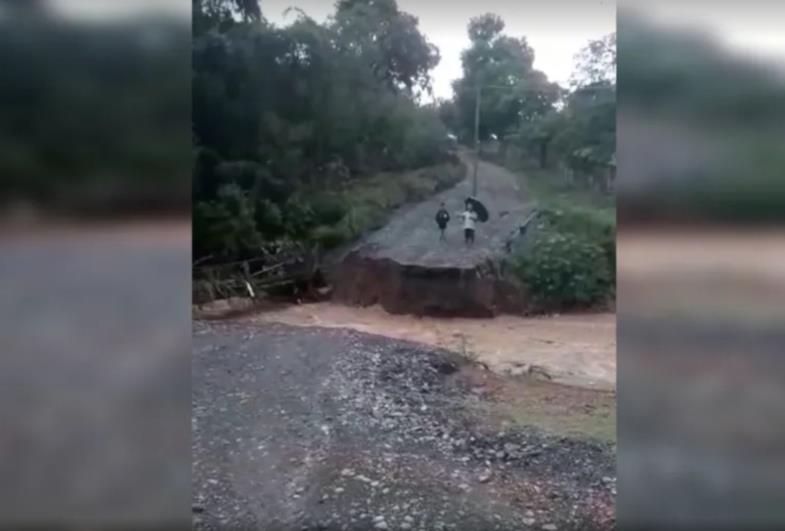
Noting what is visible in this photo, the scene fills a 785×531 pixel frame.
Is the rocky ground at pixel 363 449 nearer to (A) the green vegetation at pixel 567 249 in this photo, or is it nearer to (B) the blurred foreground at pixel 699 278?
(B) the blurred foreground at pixel 699 278

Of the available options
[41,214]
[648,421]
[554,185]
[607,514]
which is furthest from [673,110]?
[41,214]

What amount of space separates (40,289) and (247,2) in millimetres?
939

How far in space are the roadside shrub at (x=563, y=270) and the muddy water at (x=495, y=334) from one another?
2.3 inches

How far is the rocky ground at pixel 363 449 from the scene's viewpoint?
7.35 feet

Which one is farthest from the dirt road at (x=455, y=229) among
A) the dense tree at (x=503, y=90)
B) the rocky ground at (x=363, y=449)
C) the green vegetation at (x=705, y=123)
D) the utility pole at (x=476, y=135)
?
the green vegetation at (x=705, y=123)

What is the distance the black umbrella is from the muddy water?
286mm

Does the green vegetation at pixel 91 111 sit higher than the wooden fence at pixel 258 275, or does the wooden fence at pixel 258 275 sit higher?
the green vegetation at pixel 91 111

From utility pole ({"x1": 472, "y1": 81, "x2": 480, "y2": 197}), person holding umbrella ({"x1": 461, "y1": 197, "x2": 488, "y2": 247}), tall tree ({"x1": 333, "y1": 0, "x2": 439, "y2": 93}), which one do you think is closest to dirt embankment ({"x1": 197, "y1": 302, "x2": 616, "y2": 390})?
person holding umbrella ({"x1": 461, "y1": 197, "x2": 488, "y2": 247})

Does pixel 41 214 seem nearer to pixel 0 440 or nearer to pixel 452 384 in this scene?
pixel 0 440

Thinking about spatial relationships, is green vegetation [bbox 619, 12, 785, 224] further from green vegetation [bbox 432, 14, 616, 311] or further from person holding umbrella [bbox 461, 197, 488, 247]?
person holding umbrella [bbox 461, 197, 488, 247]

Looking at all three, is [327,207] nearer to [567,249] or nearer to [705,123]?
[567,249]

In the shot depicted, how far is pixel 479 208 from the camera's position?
2.29 metres

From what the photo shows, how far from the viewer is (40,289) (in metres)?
2.12

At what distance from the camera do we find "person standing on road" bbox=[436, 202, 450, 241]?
2291 mm
